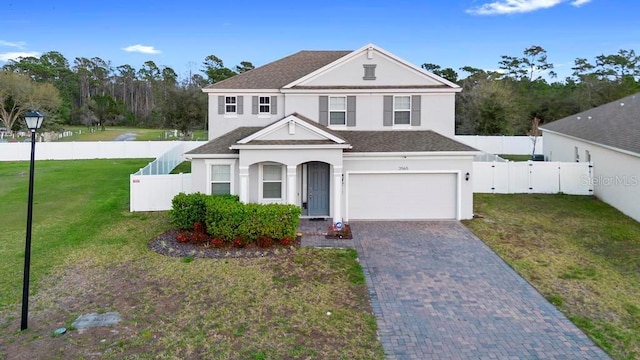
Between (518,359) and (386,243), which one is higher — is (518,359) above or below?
below

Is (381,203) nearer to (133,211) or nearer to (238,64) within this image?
(133,211)

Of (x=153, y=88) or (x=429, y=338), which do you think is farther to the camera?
(x=153, y=88)

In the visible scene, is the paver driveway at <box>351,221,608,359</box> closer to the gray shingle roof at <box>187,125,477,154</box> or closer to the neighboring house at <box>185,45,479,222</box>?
the neighboring house at <box>185,45,479,222</box>

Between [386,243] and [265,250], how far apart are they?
374 centimetres

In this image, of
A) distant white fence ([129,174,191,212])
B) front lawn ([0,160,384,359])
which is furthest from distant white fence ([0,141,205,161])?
front lawn ([0,160,384,359])

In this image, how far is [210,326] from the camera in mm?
8234

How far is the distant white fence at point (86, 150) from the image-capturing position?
3650 cm

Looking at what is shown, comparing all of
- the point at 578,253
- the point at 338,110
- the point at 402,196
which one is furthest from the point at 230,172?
the point at 578,253

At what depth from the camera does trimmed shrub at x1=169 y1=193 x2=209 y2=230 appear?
47.2 ft

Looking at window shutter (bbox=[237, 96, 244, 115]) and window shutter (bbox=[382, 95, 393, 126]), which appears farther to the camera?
window shutter (bbox=[237, 96, 244, 115])

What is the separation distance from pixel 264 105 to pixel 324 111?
2635 mm

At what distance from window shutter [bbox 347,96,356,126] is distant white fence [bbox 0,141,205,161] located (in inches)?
824

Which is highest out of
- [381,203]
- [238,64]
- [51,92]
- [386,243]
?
[238,64]

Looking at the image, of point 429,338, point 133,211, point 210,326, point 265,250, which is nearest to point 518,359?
point 429,338
